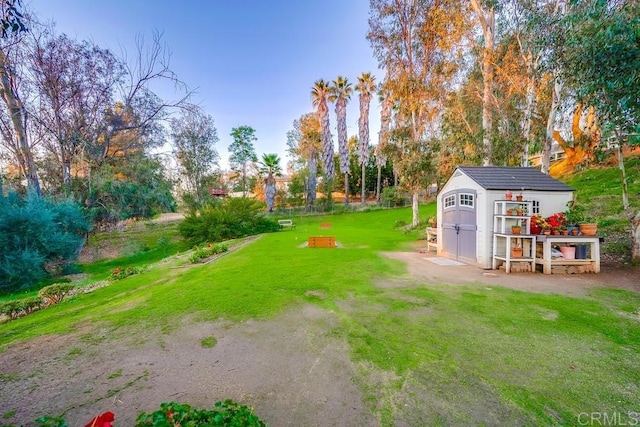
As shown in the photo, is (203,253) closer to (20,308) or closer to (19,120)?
(20,308)

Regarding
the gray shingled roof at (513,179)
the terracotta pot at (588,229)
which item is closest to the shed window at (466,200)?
the gray shingled roof at (513,179)

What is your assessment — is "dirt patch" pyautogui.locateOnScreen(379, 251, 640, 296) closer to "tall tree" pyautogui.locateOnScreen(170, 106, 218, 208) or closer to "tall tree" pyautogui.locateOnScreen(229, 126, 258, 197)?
"tall tree" pyautogui.locateOnScreen(170, 106, 218, 208)

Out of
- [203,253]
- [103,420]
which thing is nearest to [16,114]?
[203,253]

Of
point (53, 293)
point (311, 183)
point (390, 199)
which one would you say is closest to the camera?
point (53, 293)

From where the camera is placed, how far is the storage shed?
705 centimetres

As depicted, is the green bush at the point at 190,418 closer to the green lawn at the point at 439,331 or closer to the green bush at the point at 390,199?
the green lawn at the point at 439,331

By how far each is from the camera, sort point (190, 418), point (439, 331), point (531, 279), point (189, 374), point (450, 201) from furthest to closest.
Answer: point (450, 201), point (531, 279), point (439, 331), point (189, 374), point (190, 418)

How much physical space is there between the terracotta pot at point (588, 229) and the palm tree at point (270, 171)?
25.7 metres

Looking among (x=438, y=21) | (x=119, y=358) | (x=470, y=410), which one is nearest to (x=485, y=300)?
(x=470, y=410)

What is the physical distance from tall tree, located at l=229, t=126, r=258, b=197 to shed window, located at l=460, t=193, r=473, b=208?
2696 centimetres

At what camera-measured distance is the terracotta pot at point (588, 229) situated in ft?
20.5

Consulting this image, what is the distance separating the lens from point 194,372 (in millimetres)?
2650

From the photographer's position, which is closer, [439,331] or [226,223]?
[439,331]

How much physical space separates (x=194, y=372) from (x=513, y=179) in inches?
322
